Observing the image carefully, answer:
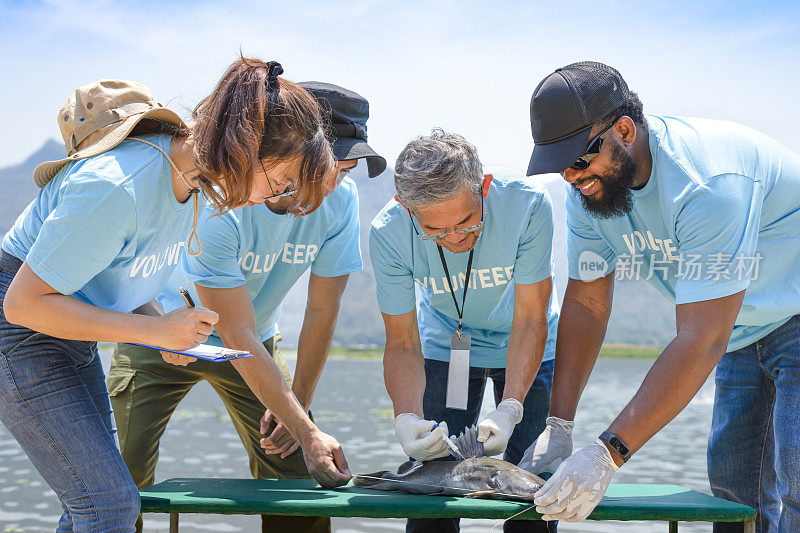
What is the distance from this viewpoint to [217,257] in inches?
111

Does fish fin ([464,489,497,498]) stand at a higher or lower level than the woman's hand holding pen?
lower

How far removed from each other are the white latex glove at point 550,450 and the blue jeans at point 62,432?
1425 millimetres

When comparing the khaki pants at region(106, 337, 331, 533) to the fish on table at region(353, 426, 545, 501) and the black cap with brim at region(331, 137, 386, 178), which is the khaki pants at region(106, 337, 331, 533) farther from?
the black cap with brim at region(331, 137, 386, 178)

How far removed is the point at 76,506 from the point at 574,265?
2.14 metres

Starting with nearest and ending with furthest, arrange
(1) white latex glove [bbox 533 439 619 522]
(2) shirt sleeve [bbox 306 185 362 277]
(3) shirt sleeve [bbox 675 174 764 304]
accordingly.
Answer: (1) white latex glove [bbox 533 439 619 522], (3) shirt sleeve [bbox 675 174 764 304], (2) shirt sleeve [bbox 306 185 362 277]

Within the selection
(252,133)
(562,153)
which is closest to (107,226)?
(252,133)

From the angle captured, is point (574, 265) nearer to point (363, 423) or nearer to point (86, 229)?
point (86, 229)

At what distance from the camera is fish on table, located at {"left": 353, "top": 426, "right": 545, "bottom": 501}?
235 cm

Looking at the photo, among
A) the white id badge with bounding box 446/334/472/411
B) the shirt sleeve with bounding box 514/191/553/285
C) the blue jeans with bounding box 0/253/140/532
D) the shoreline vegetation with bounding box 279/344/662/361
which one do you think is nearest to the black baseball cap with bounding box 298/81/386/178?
the shirt sleeve with bounding box 514/191/553/285

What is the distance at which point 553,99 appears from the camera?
250 centimetres

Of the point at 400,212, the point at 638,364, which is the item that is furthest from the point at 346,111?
the point at 638,364

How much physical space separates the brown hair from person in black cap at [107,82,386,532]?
62cm

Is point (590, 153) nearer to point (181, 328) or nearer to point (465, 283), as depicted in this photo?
point (465, 283)

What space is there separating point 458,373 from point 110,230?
1.53 meters
